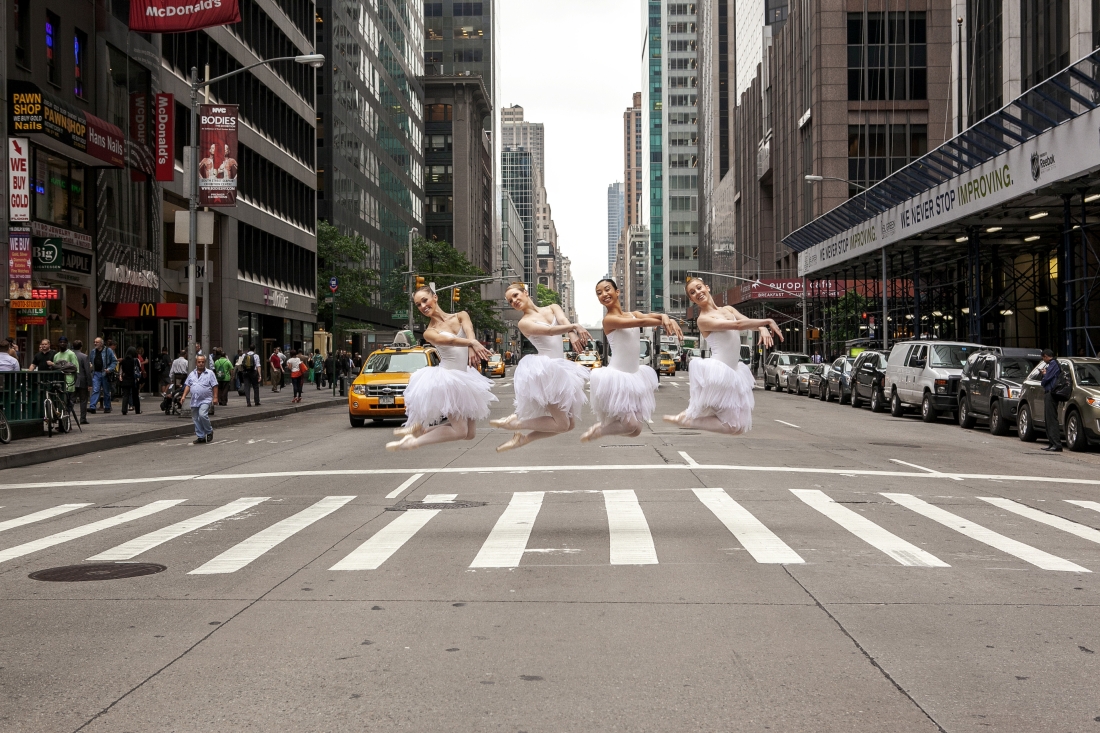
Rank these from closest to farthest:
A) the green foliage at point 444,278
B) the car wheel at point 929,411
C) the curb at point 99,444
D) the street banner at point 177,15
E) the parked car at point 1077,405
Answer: the curb at point 99,444, the parked car at point 1077,405, the car wheel at point 929,411, the street banner at point 177,15, the green foliage at point 444,278

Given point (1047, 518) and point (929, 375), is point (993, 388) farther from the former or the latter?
point (1047, 518)

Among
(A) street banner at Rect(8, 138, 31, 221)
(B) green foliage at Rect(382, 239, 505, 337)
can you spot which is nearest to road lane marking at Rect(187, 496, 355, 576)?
(A) street banner at Rect(8, 138, 31, 221)

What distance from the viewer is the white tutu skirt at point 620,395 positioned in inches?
336

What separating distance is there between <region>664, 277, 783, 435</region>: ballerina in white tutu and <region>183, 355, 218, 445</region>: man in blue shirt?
16366 mm

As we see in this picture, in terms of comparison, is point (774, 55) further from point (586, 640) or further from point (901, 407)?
point (586, 640)

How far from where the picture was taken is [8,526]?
39.0 ft

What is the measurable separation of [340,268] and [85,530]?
58.2 metres

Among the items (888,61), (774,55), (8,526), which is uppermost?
(774,55)

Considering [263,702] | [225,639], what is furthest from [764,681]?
[225,639]

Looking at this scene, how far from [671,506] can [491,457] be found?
7054 millimetres

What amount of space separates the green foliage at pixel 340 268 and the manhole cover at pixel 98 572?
186 feet

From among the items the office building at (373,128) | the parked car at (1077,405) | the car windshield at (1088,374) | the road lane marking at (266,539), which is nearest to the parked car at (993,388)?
the parked car at (1077,405)

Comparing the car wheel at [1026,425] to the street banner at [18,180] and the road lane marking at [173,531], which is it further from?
the street banner at [18,180]

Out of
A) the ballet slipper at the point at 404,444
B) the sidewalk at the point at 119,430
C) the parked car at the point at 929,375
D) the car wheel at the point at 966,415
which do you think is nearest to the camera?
the ballet slipper at the point at 404,444
